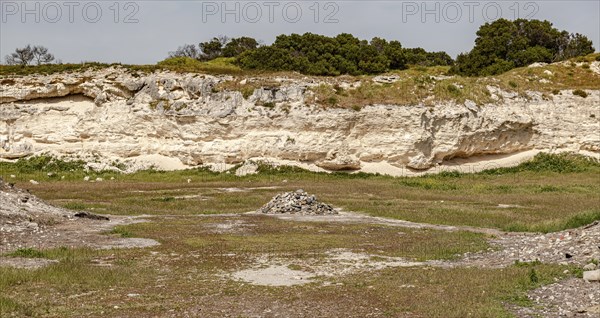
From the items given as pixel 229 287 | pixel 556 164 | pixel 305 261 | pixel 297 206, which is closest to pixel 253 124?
pixel 297 206

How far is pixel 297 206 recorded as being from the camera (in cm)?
3350

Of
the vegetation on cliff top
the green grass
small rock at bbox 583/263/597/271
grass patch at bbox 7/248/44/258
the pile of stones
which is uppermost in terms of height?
the vegetation on cliff top

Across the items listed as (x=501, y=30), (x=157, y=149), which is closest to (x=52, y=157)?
(x=157, y=149)

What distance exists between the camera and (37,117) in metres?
62.2

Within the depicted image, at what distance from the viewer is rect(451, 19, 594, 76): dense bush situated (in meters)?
89.4

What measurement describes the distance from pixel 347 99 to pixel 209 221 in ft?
109

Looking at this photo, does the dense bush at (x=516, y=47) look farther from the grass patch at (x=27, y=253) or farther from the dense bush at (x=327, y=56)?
the grass patch at (x=27, y=253)

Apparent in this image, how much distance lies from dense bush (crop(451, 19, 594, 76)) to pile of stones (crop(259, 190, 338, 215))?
193 ft

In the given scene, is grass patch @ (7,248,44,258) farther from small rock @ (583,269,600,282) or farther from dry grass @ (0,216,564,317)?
small rock @ (583,269,600,282)

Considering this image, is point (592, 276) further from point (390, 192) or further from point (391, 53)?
point (391, 53)

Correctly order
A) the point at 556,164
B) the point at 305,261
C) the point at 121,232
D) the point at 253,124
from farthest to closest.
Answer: the point at 253,124, the point at 556,164, the point at 121,232, the point at 305,261

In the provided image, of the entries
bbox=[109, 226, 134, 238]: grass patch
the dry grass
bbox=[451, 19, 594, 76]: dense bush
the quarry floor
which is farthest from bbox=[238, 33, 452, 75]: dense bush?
the dry grass

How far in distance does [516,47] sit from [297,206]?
68.1 meters

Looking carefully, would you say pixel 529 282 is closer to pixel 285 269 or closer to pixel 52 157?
pixel 285 269
